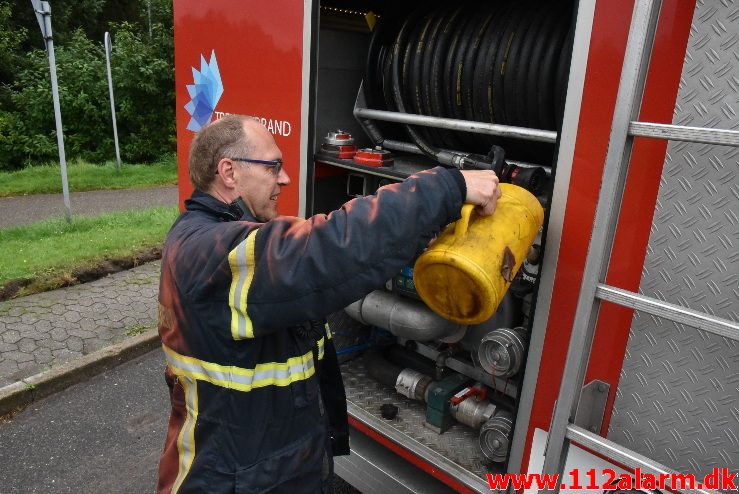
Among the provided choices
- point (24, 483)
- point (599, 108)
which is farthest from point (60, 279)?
point (599, 108)

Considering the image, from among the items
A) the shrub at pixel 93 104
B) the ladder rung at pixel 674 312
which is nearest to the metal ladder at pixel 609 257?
the ladder rung at pixel 674 312

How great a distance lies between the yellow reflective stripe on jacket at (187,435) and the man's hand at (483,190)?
99 cm

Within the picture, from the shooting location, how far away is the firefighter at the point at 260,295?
1488 millimetres

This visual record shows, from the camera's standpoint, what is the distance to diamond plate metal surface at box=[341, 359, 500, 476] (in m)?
2.65

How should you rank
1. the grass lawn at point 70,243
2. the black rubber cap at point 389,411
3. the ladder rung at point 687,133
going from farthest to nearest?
the grass lawn at point 70,243, the black rubber cap at point 389,411, the ladder rung at point 687,133

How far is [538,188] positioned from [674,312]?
0.86m

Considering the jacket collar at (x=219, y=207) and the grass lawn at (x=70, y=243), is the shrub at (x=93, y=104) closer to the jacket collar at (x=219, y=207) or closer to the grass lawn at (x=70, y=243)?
the grass lawn at (x=70, y=243)

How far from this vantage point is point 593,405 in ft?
6.40

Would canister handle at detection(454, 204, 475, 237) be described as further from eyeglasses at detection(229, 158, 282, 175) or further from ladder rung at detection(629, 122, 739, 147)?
eyeglasses at detection(229, 158, 282, 175)

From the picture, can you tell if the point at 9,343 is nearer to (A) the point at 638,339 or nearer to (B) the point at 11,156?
(A) the point at 638,339

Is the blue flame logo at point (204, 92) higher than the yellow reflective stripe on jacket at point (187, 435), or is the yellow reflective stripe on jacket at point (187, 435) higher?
the blue flame logo at point (204, 92)

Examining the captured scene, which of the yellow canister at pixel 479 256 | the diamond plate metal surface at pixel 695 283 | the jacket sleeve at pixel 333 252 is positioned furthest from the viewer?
the yellow canister at pixel 479 256

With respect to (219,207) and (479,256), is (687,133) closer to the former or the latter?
(479,256)

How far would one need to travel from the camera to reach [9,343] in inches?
182
